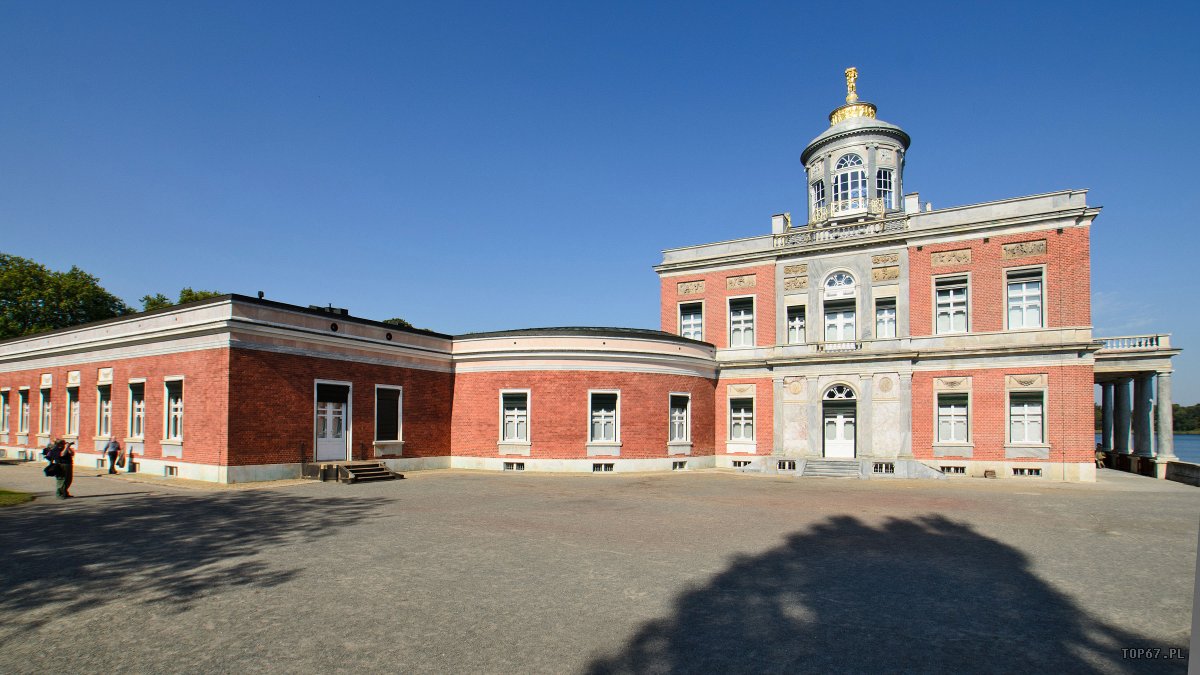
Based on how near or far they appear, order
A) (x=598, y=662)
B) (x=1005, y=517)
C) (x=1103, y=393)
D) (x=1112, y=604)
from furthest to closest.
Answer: (x=1103, y=393) → (x=1005, y=517) → (x=1112, y=604) → (x=598, y=662)

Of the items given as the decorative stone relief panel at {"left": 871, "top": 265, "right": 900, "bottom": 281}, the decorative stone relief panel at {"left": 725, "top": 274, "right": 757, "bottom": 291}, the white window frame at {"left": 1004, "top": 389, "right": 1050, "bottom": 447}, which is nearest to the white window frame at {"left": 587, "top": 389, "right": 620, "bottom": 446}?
the decorative stone relief panel at {"left": 725, "top": 274, "right": 757, "bottom": 291}

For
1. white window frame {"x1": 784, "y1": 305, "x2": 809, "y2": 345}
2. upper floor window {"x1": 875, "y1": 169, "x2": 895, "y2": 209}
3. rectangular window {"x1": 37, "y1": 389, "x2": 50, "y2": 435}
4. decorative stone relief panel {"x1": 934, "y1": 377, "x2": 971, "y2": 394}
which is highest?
upper floor window {"x1": 875, "y1": 169, "x2": 895, "y2": 209}

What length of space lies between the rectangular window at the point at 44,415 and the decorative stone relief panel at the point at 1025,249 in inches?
1531

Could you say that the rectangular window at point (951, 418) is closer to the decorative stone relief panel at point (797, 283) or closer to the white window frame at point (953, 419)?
the white window frame at point (953, 419)

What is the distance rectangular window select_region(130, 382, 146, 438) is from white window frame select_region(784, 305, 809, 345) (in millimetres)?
24439

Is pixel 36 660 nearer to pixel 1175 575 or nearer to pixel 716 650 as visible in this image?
pixel 716 650

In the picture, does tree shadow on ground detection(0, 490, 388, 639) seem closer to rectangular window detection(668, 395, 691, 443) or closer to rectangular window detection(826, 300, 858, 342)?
rectangular window detection(668, 395, 691, 443)

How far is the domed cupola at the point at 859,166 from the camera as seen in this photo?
95.5ft

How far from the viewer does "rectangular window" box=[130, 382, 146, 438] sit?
69.6 ft

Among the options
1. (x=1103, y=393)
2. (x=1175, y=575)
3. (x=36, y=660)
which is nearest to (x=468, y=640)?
(x=36, y=660)

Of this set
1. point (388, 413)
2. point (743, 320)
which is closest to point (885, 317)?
→ point (743, 320)

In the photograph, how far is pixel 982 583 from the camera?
7973mm

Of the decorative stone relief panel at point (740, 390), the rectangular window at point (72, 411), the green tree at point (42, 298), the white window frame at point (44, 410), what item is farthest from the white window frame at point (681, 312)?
the green tree at point (42, 298)

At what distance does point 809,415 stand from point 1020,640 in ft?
68.2
